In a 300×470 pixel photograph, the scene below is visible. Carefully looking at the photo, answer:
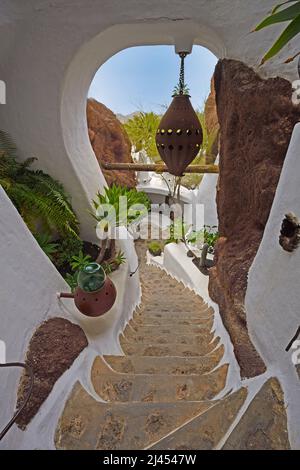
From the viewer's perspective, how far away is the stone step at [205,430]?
108cm

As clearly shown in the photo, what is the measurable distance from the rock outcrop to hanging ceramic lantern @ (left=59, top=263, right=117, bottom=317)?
3944 millimetres

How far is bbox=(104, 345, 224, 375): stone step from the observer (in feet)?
5.98

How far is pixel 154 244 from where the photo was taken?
9.35 metres

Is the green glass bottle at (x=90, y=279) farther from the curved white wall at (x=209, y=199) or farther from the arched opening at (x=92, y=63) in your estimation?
the curved white wall at (x=209, y=199)


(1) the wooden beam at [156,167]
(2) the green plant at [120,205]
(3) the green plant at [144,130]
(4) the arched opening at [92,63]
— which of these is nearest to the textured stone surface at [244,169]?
(4) the arched opening at [92,63]

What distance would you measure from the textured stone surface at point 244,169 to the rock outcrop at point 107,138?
3.41 m

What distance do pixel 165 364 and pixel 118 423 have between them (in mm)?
661

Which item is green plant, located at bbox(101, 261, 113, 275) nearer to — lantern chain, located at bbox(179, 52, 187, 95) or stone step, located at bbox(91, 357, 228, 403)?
stone step, located at bbox(91, 357, 228, 403)

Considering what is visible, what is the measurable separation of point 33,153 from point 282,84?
2.29m

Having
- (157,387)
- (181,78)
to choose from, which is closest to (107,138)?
(181,78)

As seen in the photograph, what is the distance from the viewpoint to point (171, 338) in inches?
93.6

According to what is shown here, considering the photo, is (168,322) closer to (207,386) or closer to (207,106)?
(207,386)

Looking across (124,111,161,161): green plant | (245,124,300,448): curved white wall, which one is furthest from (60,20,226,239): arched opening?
(124,111,161,161): green plant

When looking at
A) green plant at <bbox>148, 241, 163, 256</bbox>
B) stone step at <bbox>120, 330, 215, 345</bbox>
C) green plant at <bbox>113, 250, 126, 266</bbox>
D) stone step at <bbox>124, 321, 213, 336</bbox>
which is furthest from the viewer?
green plant at <bbox>148, 241, 163, 256</bbox>
